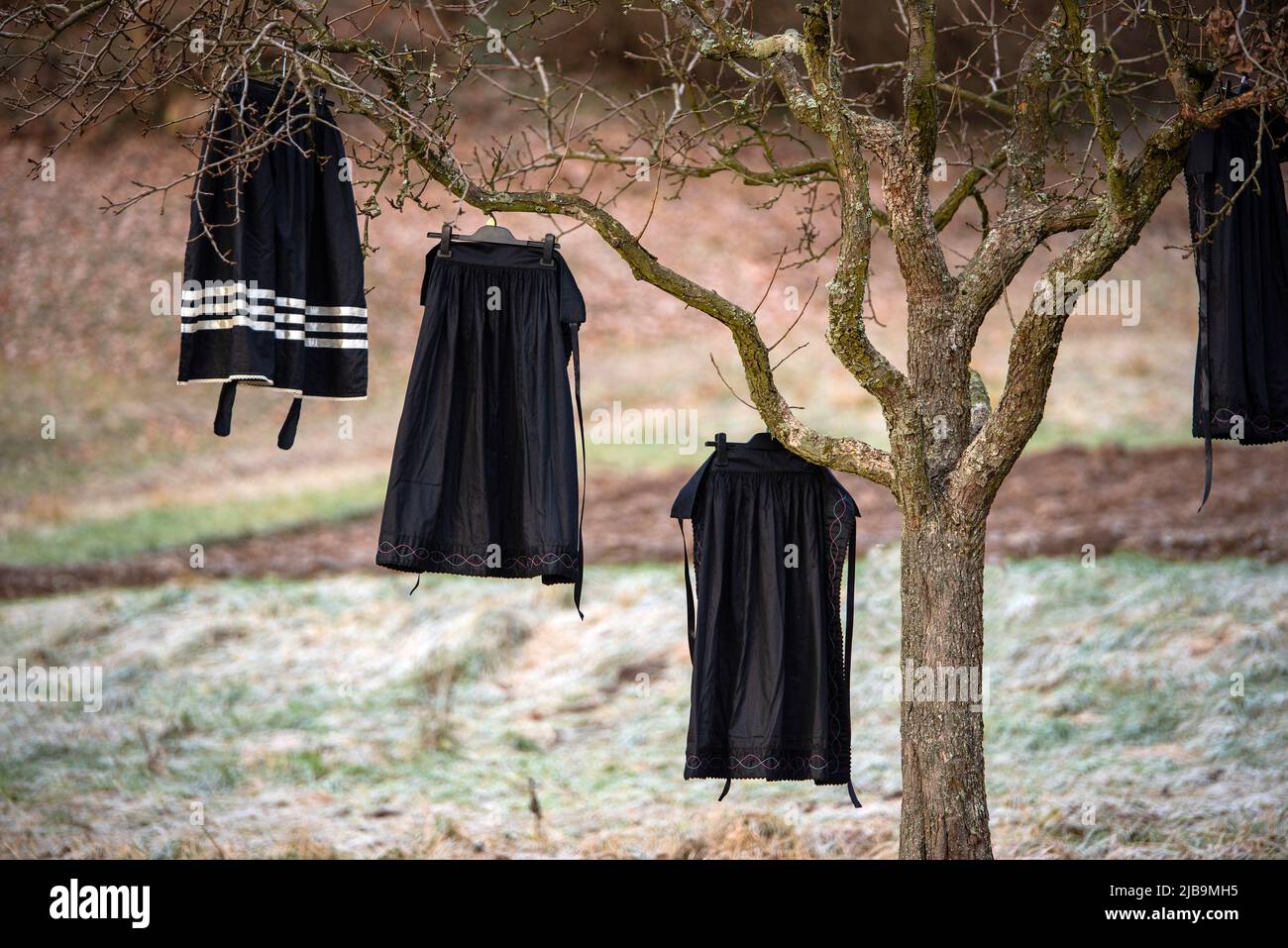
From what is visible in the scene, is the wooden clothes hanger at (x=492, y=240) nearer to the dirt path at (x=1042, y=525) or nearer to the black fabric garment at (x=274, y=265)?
the black fabric garment at (x=274, y=265)

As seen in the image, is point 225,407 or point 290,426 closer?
point 225,407

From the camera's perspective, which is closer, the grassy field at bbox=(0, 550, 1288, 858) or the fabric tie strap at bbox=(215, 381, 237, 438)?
the fabric tie strap at bbox=(215, 381, 237, 438)

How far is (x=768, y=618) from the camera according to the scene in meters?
4.14

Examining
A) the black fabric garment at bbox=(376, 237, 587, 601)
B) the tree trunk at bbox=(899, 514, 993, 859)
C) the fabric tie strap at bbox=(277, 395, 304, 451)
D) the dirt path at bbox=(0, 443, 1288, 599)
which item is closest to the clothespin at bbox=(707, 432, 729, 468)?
the black fabric garment at bbox=(376, 237, 587, 601)

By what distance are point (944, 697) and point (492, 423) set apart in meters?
1.70

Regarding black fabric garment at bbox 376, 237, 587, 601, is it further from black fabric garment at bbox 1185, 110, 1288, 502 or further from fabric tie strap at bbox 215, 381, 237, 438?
black fabric garment at bbox 1185, 110, 1288, 502

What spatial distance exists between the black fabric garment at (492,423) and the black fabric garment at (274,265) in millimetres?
280

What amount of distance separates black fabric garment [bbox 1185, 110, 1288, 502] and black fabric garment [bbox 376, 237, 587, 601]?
76.5 inches

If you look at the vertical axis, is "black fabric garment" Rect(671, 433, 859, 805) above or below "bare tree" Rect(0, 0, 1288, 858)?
below

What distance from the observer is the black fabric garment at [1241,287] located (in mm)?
3623

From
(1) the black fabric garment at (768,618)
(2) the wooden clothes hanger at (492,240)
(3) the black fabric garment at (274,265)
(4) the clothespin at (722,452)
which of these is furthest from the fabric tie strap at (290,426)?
(4) the clothespin at (722,452)

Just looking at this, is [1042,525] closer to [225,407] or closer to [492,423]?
[492,423]

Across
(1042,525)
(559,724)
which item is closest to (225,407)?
(559,724)

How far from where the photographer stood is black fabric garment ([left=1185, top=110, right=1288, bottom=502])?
11.9 feet
